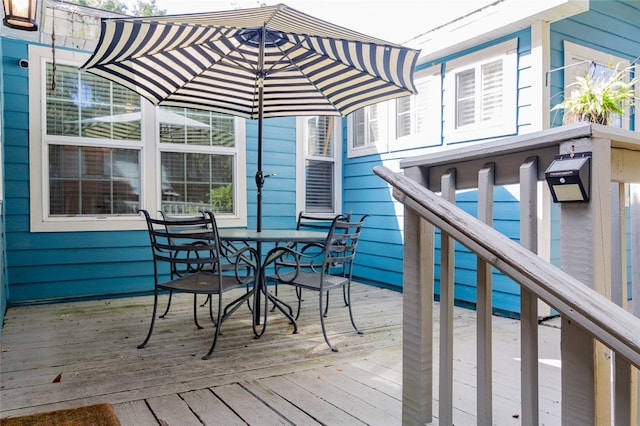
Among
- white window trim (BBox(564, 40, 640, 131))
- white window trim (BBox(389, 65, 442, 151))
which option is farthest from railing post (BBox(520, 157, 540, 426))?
white window trim (BBox(389, 65, 442, 151))

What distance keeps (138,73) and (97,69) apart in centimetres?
28

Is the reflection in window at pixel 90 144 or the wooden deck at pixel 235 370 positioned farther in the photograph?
the reflection in window at pixel 90 144

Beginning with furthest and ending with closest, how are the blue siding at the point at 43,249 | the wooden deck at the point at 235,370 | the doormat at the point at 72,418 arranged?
1. the blue siding at the point at 43,249
2. the wooden deck at the point at 235,370
3. the doormat at the point at 72,418

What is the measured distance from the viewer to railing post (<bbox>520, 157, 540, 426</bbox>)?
99cm

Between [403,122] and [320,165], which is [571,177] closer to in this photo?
[403,122]

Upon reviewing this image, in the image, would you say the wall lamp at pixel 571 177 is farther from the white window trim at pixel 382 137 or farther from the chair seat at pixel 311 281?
the white window trim at pixel 382 137

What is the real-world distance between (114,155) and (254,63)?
5.91 ft

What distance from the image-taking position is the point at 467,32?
13.3 ft

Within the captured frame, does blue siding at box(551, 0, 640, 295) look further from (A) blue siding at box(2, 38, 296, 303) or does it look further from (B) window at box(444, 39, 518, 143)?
(A) blue siding at box(2, 38, 296, 303)

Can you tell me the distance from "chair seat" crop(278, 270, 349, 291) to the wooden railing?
5.73 feet

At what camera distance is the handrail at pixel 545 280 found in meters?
0.74

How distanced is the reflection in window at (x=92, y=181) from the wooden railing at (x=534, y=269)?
3762mm

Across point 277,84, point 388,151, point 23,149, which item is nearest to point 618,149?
point 277,84

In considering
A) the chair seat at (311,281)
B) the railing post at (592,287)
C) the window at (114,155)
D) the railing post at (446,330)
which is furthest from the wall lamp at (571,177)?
the window at (114,155)
